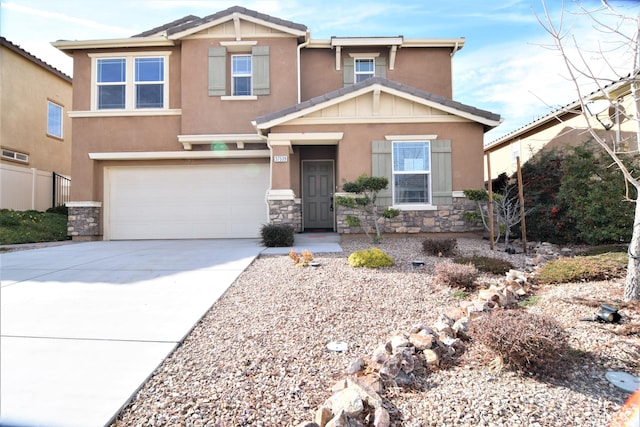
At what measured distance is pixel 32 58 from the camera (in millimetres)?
12586

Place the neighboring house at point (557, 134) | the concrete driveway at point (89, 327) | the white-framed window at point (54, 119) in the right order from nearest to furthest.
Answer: the concrete driveway at point (89, 327), the neighboring house at point (557, 134), the white-framed window at point (54, 119)

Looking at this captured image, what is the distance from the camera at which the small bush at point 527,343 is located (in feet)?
7.49

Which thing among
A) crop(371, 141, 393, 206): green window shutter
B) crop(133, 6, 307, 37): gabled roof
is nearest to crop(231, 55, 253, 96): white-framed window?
crop(133, 6, 307, 37): gabled roof

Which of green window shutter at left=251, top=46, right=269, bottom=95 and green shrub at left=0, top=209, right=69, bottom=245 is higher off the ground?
green window shutter at left=251, top=46, right=269, bottom=95

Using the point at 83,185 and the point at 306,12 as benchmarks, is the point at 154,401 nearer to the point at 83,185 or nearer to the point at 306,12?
the point at 306,12

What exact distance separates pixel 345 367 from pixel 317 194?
861 cm

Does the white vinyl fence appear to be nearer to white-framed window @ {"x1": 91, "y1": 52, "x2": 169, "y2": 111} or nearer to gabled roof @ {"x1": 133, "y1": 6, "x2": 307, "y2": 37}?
white-framed window @ {"x1": 91, "y1": 52, "x2": 169, "y2": 111}

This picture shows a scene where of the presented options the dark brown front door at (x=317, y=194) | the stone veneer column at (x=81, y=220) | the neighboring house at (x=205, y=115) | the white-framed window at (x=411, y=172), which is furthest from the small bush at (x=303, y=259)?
the stone veneer column at (x=81, y=220)

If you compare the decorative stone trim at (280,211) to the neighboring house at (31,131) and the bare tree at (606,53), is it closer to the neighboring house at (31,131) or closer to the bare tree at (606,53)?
the bare tree at (606,53)

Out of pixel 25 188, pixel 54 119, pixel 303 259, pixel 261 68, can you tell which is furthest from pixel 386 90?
pixel 54 119

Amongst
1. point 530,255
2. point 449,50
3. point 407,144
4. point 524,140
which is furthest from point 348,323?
point 524,140

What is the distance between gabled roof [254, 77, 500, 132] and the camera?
339 inches

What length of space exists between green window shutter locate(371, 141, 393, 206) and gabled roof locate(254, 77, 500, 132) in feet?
4.26

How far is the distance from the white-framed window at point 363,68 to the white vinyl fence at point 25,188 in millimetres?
11587
